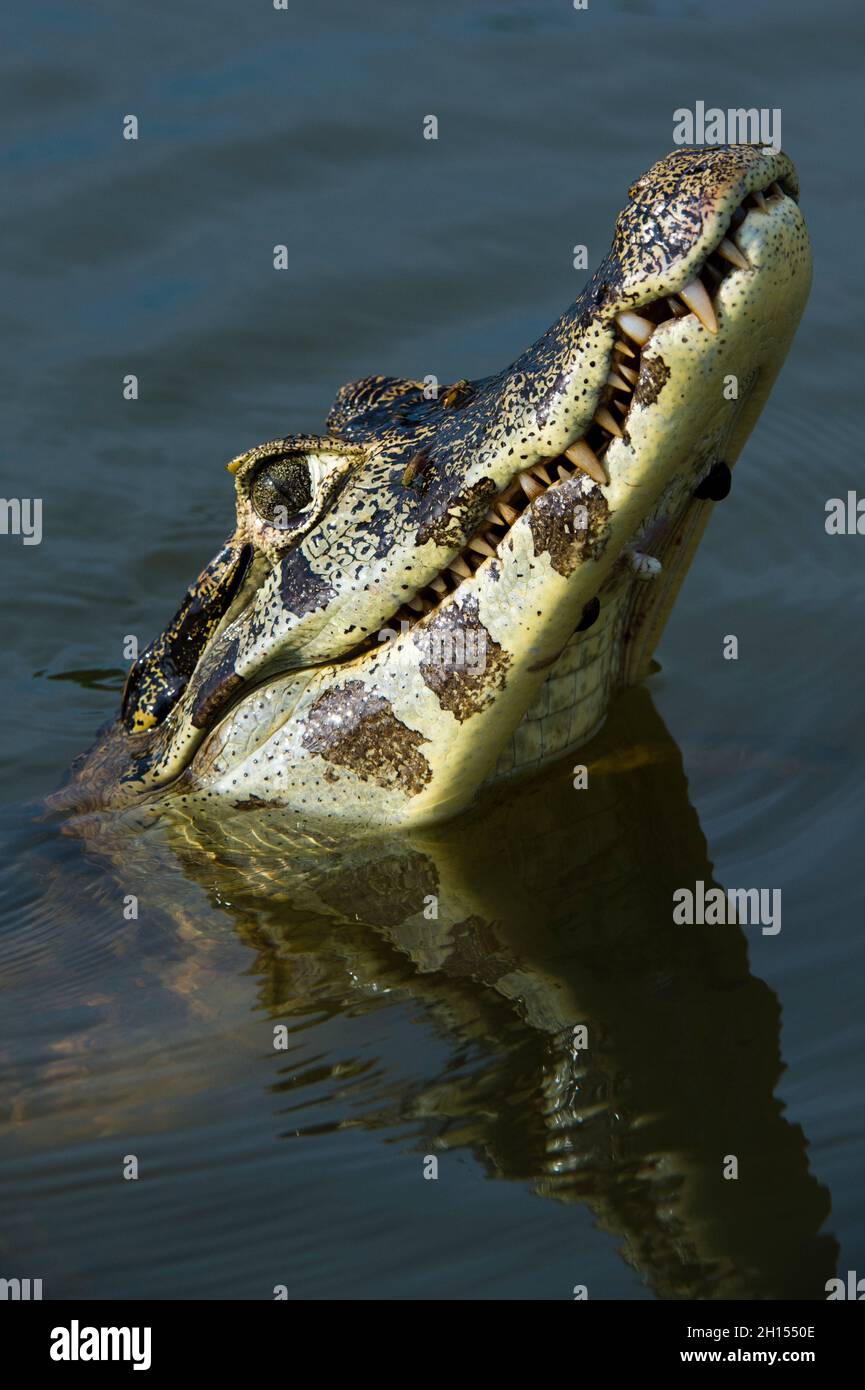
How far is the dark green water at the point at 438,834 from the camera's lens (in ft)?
14.3

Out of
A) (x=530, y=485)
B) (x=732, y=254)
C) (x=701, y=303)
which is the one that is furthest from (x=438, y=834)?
(x=732, y=254)

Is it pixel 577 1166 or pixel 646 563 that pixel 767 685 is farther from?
pixel 577 1166

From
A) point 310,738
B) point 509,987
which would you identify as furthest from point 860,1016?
point 310,738

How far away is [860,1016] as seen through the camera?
4.97 metres

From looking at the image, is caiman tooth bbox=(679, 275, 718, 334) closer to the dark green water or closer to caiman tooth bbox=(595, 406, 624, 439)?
caiman tooth bbox=(595, 406, 624, 439)

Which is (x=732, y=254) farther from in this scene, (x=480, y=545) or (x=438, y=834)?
(x=438, y=834)

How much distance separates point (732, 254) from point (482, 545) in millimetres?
1057

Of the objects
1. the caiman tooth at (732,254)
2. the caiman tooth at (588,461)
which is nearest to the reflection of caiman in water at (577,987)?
the caiman tooth at (588,461)

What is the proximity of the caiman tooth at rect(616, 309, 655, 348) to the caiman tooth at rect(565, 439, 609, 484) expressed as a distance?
0.32 metres

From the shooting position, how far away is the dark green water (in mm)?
4371

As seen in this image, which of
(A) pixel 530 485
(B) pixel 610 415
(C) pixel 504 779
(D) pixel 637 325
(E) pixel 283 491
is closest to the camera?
(D) pixel 637 325

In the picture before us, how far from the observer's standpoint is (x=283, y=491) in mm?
5316

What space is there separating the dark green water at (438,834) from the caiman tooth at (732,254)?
6.77ft

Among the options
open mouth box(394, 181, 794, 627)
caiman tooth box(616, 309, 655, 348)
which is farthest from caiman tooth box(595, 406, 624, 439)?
caiman tooth box(616, 309, 655, 348)
